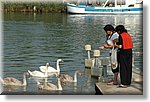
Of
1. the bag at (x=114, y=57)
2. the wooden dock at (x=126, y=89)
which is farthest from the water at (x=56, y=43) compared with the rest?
the bag at (x=114, y=57)

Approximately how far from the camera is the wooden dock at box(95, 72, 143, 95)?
5.42 metres

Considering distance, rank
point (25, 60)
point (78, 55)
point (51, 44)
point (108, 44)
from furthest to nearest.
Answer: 1. point (51, 44)
2. point (78, 55)
3. point (25, 60)
4. point (108, 44)

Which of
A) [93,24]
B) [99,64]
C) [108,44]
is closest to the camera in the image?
[108,44]

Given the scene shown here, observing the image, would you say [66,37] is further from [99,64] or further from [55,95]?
[55,95]

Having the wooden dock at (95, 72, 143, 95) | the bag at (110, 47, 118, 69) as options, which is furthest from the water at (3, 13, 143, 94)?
the bag at (110, 47, 118, 69)

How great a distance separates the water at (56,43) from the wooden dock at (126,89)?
19 centimetres

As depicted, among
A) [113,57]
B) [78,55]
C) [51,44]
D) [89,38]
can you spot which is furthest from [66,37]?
[113,57]

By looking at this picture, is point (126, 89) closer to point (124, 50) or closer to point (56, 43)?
point (124, 50)

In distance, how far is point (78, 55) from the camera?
1372 cm

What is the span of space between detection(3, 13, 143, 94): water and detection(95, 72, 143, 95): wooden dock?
192mm

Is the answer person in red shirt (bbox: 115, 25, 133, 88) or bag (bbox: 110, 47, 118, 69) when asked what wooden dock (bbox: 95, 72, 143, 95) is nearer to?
person in red shirt (bbox: 115, 25, 133, 88)

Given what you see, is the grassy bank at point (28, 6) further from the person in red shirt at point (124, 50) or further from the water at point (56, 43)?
the person in red shirt at point (124, 50)

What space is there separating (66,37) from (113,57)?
12658 millimetres

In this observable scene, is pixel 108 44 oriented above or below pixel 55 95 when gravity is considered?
above
